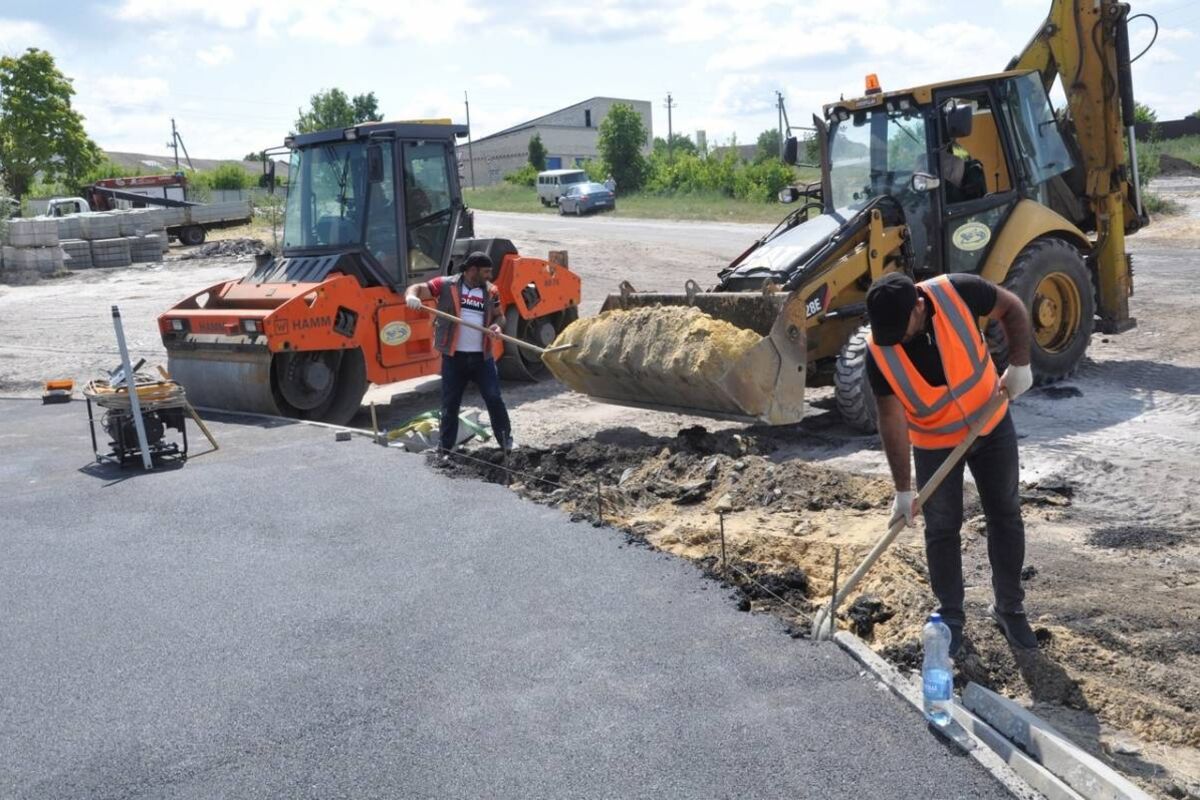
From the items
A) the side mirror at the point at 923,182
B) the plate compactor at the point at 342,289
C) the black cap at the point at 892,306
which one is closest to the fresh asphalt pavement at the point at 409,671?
the black cap at the point at 892,306

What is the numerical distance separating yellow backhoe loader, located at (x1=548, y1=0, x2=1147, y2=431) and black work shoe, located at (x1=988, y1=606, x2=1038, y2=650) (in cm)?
333

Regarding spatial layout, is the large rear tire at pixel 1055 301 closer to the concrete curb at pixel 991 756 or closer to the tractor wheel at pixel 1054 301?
the tractor wheel at pixel 1054 301

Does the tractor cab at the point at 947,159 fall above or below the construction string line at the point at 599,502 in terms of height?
above

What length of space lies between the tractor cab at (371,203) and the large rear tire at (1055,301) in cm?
501

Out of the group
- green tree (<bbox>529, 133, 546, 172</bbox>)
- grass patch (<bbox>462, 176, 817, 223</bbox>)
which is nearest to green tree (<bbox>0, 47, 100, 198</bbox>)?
grass patch (<bbox>462, 176, 817, 223</bbox>)

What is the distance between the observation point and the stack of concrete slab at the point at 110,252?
1031 inches

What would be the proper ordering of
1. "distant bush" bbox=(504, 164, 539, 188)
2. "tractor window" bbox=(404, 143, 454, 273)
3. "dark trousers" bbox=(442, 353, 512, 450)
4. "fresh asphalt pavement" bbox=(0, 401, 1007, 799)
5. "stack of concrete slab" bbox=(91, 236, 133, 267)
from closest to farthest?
"fresh asphalt pavement" bbox=(0, 401, 1007, 799), "dark trousers" bbox=(442, 353, 512, 450), "tractor window" bbox=(404, 143, 454, 273), "stack of concrete slab" bbox=(91, 236, 133, 267), "distant bush" bbox=(504, 164, 539, 188)

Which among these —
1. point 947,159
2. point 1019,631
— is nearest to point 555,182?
point 947,159

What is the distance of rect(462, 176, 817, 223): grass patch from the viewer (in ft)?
106

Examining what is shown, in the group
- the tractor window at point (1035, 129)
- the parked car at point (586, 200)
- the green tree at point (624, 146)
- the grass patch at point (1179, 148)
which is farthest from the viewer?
the green tree at point (624, 146)

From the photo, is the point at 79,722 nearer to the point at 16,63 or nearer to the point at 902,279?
the point at 902,279

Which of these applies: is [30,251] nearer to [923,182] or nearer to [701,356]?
[701,356]

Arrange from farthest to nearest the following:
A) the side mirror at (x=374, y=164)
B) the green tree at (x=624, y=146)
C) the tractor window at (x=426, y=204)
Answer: the green tree at (x=624, y=146) < the tractor window at (x=426, y=204) < the side mirror at (x=374, y=164)

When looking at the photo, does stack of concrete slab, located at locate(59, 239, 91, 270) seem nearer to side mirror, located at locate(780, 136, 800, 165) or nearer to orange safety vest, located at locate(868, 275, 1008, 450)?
side mirror, located at locate(780, 136, 800, 165)
